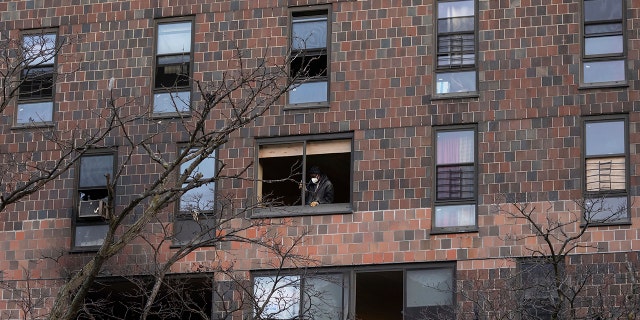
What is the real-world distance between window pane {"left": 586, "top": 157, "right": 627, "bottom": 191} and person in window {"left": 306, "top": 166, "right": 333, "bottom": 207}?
5.90 meters

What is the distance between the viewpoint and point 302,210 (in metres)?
36.8

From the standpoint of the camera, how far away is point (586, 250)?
113 ft

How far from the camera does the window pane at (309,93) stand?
123ft

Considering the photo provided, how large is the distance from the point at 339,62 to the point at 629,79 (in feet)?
21.8

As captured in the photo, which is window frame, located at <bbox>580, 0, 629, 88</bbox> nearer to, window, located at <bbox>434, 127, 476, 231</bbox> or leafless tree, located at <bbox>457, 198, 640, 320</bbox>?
leafless tree, located at <bbox>457, 198, 640, 320</bbox>

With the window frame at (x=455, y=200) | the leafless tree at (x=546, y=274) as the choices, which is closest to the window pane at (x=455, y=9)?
the window frame at (x=455, y=200)

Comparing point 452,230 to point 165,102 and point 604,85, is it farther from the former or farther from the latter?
point 165,102

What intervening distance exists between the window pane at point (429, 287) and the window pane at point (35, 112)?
993cm

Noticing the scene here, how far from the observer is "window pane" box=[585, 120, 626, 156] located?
3522 centimetres

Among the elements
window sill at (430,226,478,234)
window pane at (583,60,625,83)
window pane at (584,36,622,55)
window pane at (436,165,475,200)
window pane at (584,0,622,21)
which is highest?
window pane at (584,0,622,21)

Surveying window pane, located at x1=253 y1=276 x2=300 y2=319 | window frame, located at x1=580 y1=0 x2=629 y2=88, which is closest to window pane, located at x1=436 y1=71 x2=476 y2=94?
window frame, located at x1=580 y1=0 x2=629 y2=88

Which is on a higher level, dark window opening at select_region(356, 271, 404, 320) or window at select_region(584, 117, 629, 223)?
window at select_region(584, 117, 629, 223)

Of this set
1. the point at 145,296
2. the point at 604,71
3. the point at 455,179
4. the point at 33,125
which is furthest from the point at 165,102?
the point at 604,71

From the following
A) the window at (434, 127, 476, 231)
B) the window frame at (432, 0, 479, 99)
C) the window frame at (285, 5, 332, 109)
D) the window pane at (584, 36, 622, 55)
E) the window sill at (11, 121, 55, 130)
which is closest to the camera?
the window at (434, 127, 476, 231)
